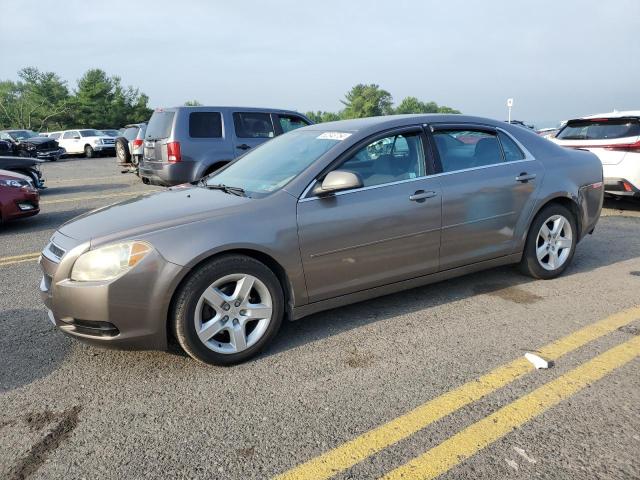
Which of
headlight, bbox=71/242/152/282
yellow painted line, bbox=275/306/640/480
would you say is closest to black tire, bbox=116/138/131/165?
headlight, bbox=71/242/152/282

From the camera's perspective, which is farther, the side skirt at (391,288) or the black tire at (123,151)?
the black tire at (123,151)

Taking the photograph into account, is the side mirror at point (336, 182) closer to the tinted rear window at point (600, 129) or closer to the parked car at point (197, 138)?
the parked car at point (197, 138)

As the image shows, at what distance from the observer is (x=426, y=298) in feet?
13.9

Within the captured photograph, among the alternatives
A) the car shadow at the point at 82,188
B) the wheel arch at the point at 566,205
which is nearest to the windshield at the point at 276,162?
the wheel arch at the point at 566,205

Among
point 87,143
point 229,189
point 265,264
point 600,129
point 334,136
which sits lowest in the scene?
point 265,264

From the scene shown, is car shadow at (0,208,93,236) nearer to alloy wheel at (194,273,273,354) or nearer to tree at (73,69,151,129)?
alloy wheel at (194,273,273,354)

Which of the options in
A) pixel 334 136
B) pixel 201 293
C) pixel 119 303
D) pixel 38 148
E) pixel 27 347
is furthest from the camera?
pixel 38 148

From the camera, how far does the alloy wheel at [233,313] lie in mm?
3076

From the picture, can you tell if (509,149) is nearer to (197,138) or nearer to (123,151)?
(197,138)

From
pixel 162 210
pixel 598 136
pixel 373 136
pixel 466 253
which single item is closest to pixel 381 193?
pixel 373 136

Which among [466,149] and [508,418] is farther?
[466,149]

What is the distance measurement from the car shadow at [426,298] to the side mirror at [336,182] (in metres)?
1.00

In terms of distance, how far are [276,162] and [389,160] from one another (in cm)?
87

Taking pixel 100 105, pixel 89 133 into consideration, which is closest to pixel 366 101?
pixel 100 105
